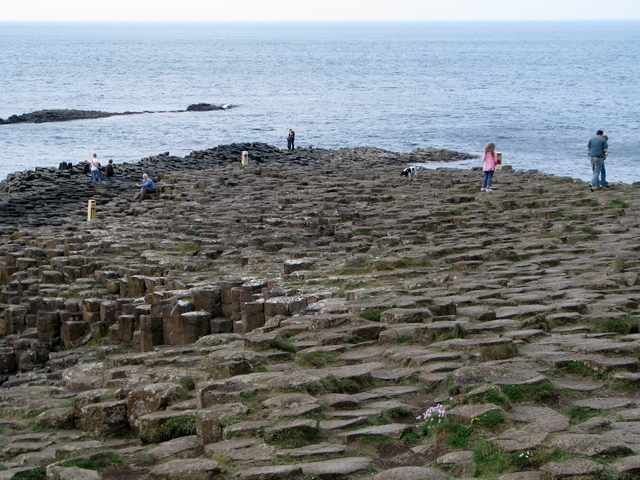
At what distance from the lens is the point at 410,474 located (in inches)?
254

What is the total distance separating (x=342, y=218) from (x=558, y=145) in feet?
138

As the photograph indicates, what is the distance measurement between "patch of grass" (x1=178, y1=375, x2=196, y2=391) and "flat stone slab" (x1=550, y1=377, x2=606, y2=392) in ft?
12.0

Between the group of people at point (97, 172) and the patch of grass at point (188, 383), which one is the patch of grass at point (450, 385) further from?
the group of people at point (97, 172)

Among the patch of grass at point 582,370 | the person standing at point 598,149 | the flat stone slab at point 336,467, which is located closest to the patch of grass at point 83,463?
the flat stone slab at point 336,467

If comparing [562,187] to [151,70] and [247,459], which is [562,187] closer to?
[247,459]

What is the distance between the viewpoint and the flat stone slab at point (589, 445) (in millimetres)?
6543

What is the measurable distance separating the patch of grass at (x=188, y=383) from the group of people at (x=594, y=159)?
56.8ft

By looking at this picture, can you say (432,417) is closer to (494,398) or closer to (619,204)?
(494,398)

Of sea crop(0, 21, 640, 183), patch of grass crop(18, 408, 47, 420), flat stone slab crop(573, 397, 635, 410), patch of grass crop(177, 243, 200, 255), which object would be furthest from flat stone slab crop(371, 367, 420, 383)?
sea crop(0, 21, 640, 183)

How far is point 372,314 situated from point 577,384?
3.68 m

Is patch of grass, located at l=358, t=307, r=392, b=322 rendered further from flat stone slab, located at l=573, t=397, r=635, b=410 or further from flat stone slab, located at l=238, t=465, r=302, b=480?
flat stone slab, located at l=238, t=465, r=302, b=480

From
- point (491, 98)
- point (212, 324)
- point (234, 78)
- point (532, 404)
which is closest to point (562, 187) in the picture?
point (212, 324)

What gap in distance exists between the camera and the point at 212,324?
15.0 m

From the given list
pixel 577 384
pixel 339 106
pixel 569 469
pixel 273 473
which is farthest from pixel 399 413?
pixel 339 106
